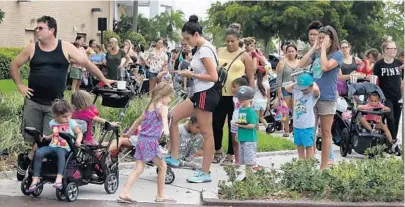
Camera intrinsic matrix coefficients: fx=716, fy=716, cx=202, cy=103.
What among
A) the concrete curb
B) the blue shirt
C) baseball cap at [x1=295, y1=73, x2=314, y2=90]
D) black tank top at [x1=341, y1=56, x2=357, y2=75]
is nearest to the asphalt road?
the concrete curb

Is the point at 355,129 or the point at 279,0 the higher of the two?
the point at 279,0

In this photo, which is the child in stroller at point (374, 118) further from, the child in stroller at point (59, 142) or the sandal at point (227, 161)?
the child in stroller at point (59, 142)

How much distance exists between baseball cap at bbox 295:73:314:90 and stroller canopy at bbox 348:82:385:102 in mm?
2983

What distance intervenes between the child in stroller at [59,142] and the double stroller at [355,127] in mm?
5392

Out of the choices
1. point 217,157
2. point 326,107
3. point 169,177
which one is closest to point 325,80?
point 326,107

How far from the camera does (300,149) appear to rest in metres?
9.27

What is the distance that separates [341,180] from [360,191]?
0.23 m

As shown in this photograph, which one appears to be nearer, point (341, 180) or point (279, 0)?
point (341, 180)

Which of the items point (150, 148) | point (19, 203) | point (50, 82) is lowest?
point (19, 203)

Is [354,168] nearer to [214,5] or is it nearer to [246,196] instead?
[246,196]

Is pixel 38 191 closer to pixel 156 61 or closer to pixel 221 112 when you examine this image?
pixel 221 112

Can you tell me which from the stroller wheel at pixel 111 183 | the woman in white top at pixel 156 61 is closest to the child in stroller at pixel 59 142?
the stroller wheel at pixel 111 183

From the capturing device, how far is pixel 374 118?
11641 mm

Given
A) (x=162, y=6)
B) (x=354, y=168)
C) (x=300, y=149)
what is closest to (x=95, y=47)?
(x=300, y=149)
